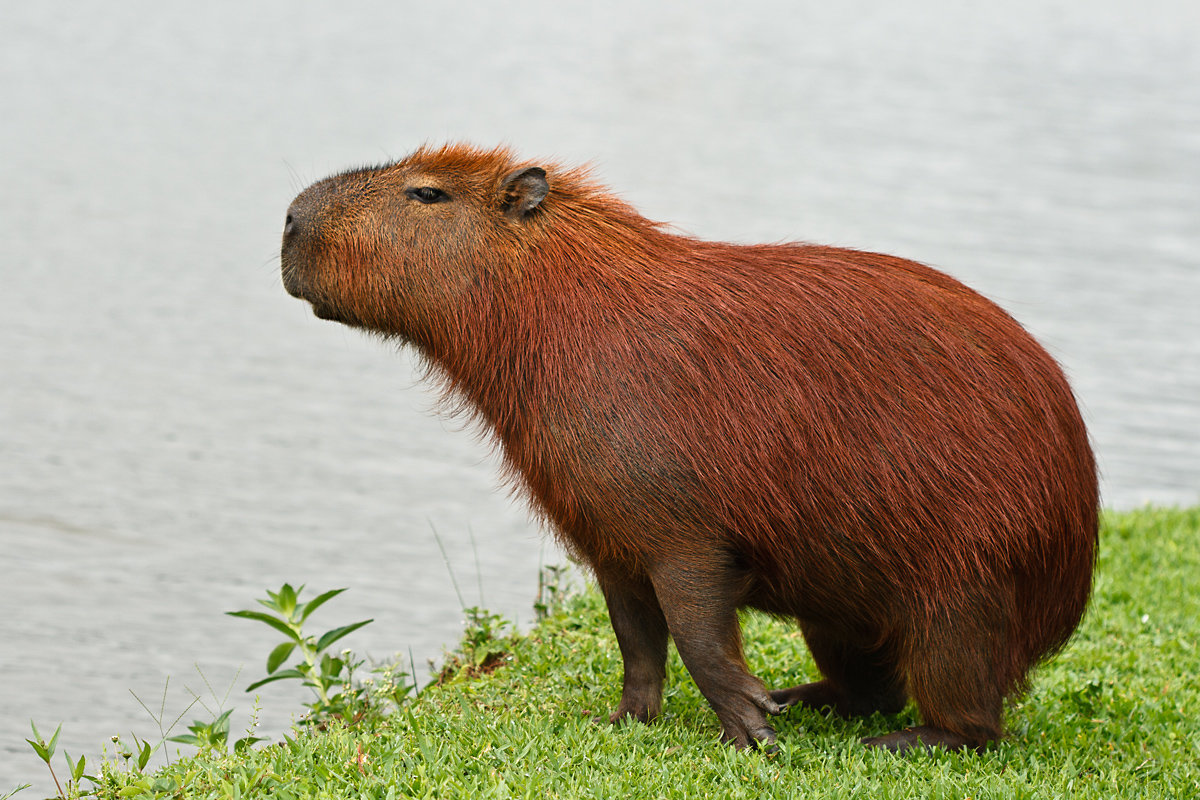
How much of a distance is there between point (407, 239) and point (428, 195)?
0.49ft

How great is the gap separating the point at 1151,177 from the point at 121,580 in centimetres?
1427

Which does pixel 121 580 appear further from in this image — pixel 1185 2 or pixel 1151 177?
pixel 1185 2

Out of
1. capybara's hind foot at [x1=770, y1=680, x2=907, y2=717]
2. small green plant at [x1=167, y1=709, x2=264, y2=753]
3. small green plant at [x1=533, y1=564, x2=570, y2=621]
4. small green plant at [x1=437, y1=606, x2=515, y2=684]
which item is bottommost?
capybara's hind foot at [x1=770, y1=680, x2=907, y2=717]

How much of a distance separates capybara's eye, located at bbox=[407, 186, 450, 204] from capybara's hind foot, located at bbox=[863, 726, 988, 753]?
1919mm

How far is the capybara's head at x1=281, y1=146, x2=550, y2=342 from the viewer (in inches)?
150

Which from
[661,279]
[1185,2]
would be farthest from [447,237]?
[1185,2]

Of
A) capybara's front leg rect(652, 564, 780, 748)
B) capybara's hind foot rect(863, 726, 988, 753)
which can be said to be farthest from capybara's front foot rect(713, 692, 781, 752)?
capybara's hind foot rect(863, 726, 988, 753)

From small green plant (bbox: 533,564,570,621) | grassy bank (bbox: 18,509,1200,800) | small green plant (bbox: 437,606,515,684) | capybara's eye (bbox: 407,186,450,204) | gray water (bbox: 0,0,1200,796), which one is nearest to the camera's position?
grassy bank (bbox: 18,509,1200,800)

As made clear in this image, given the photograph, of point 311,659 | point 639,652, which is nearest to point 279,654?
point 311,659

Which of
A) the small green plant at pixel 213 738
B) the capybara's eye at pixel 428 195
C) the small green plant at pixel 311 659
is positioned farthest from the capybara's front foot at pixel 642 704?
the capybara's eye at pixel 428 195

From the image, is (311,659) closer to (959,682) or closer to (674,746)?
(674,746)

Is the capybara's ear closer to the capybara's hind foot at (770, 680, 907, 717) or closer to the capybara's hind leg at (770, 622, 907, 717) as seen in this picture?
the capybara's hind leg at (770, 622, 907, 717)

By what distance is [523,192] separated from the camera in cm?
385

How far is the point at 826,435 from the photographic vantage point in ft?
11.8
